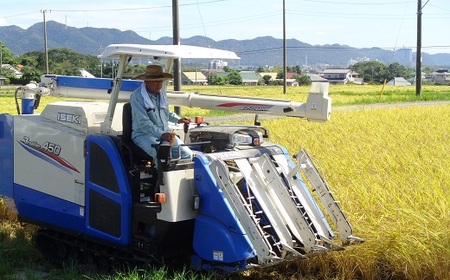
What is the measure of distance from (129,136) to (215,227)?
4.64 ft

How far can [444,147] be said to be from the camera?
12.6 metres

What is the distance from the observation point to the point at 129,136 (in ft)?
23.0

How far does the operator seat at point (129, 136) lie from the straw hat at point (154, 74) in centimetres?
34

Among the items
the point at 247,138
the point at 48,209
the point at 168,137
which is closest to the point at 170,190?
the point at 168,137


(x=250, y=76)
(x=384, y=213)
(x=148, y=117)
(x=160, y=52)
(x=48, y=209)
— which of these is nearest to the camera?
(x=160, y=52)

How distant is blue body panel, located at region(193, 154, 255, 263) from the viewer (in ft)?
20.2

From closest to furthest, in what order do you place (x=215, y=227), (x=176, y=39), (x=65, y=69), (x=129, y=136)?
(x=215, y=227), (x=129, y=136), (x=176, y=39), (x=65, y=69)

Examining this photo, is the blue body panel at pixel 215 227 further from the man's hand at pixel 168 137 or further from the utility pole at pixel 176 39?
the utility pole at pixel 176 39

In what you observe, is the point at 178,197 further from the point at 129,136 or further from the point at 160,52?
the point at 160,52

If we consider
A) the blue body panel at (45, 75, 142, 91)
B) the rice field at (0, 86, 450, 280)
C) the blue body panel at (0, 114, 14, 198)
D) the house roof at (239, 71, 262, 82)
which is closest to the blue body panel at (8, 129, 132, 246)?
the blue body panel at (0, 114, 14, 198)

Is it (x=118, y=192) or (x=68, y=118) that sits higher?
(x=68, y=118)

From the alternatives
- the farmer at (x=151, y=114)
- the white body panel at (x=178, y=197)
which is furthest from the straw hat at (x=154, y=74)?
the white body panel at (x=178, y=197)

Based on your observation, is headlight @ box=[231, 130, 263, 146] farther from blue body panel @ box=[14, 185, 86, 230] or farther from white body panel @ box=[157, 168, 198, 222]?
blue body panel @ box=[14, 185, 86, 230]

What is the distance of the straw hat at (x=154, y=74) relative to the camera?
7008 mm
